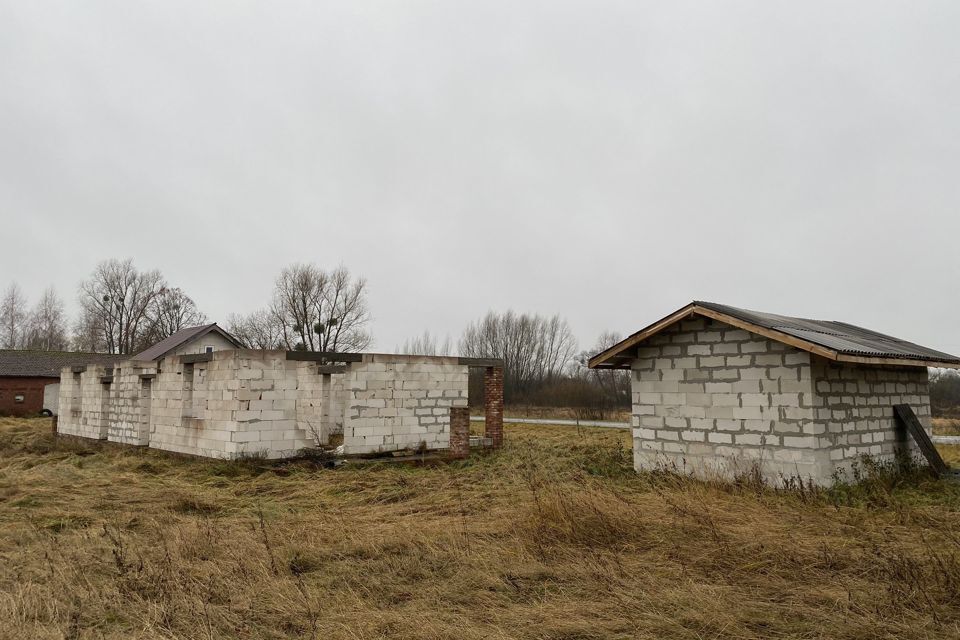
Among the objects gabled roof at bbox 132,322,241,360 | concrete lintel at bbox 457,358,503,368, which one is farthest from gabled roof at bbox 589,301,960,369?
gabled roof at bbox 132,322,241,360

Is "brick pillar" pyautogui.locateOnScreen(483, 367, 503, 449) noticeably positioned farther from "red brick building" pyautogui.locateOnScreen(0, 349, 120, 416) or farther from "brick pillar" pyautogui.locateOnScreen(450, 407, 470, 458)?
"red brick building" pyautogui.locateOnScreen(0, 349, 120, 416)

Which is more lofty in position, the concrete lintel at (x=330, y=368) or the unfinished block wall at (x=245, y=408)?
the concrete lintel at (x=330, y=368)

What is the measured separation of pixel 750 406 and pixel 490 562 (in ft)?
19.0

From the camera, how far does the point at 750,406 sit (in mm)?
9672

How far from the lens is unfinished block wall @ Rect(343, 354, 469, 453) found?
14.0 metres

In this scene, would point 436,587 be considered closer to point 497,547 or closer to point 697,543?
point 497,547

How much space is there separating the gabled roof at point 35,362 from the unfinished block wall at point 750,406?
1301 inches

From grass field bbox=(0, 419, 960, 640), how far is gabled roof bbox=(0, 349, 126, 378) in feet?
97.0

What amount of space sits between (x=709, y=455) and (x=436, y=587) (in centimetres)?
646

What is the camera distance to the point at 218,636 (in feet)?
13.6

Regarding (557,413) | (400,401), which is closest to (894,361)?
(400,401)

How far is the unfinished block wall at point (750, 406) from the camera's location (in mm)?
9188

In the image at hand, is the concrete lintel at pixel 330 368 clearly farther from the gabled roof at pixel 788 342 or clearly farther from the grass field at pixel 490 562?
the gabled roof at pixel 788 342

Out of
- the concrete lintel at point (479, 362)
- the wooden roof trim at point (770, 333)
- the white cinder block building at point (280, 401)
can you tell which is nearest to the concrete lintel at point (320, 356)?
the white cinder block building at point (280, 401)
